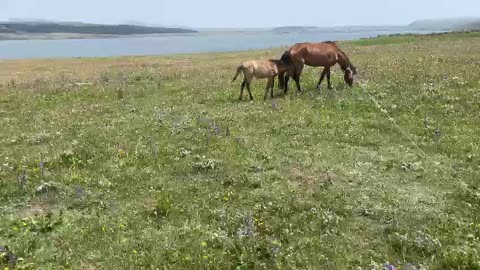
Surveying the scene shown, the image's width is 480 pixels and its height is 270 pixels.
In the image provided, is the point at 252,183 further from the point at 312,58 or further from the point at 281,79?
the point at 312,58

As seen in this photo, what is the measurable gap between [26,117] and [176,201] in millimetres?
13214

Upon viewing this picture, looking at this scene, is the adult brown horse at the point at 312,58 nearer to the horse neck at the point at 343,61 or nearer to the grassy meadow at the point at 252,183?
the horse neck at the point at 343,61

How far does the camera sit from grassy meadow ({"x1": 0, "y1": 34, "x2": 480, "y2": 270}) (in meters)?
8.73

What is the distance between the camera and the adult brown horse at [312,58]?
22891 millimetres

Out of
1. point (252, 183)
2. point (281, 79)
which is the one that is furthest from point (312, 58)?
point (252, 183)

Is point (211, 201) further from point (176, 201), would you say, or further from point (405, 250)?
point (405, 250)

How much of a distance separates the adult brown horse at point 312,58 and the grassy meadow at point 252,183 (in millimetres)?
1701

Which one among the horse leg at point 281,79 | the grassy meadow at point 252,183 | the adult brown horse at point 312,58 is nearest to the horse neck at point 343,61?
the adult brown horse at point 312,58

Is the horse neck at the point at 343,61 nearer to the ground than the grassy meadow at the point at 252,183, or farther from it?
farther from it

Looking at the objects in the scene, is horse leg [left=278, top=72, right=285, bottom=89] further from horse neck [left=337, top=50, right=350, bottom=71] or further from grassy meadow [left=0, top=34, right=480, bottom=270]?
horse neck [left=337, top=50, right=350, bottom=71]

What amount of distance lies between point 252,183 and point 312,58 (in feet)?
42.5

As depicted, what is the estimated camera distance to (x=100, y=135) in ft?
55.8

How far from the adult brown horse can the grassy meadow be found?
1.70 m

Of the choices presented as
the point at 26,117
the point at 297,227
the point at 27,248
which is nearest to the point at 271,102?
the point at 26,117
